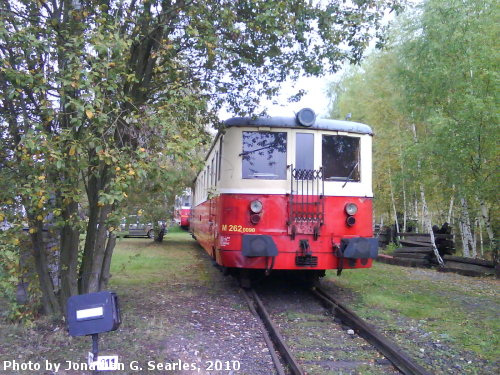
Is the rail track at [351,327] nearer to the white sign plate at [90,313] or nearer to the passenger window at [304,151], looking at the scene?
the white sign plate at [90,313]

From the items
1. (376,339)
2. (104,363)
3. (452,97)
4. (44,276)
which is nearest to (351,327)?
(376,339)

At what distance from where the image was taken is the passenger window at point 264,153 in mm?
7613

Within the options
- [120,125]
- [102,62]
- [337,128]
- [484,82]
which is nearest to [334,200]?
[337,128]

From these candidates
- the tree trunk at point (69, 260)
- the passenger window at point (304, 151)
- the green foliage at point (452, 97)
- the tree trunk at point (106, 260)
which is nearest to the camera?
the tree trunk at point (69, 260)

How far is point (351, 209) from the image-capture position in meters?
7.57

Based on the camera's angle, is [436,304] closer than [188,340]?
No

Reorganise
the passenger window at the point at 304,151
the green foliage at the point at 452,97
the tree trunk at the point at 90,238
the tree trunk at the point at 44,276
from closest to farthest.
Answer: the tree trunk at the point at 44,276 → the tree trunk at the point at 90,238 → the passenger window at the point at 304,151 → the green foliage at the point at 452,97

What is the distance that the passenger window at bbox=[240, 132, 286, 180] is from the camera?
300 inches

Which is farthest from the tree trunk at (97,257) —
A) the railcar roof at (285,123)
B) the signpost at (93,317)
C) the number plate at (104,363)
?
the railcar roof at (285,123)

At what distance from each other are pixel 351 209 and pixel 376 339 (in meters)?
2.55

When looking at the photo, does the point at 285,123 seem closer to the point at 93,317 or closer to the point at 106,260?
the point at 106,260

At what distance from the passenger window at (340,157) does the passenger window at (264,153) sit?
740 mm

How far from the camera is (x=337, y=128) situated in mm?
7883

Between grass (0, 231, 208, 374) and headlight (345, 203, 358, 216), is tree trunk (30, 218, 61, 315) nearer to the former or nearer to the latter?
grass (0, 231, 208, 374)
